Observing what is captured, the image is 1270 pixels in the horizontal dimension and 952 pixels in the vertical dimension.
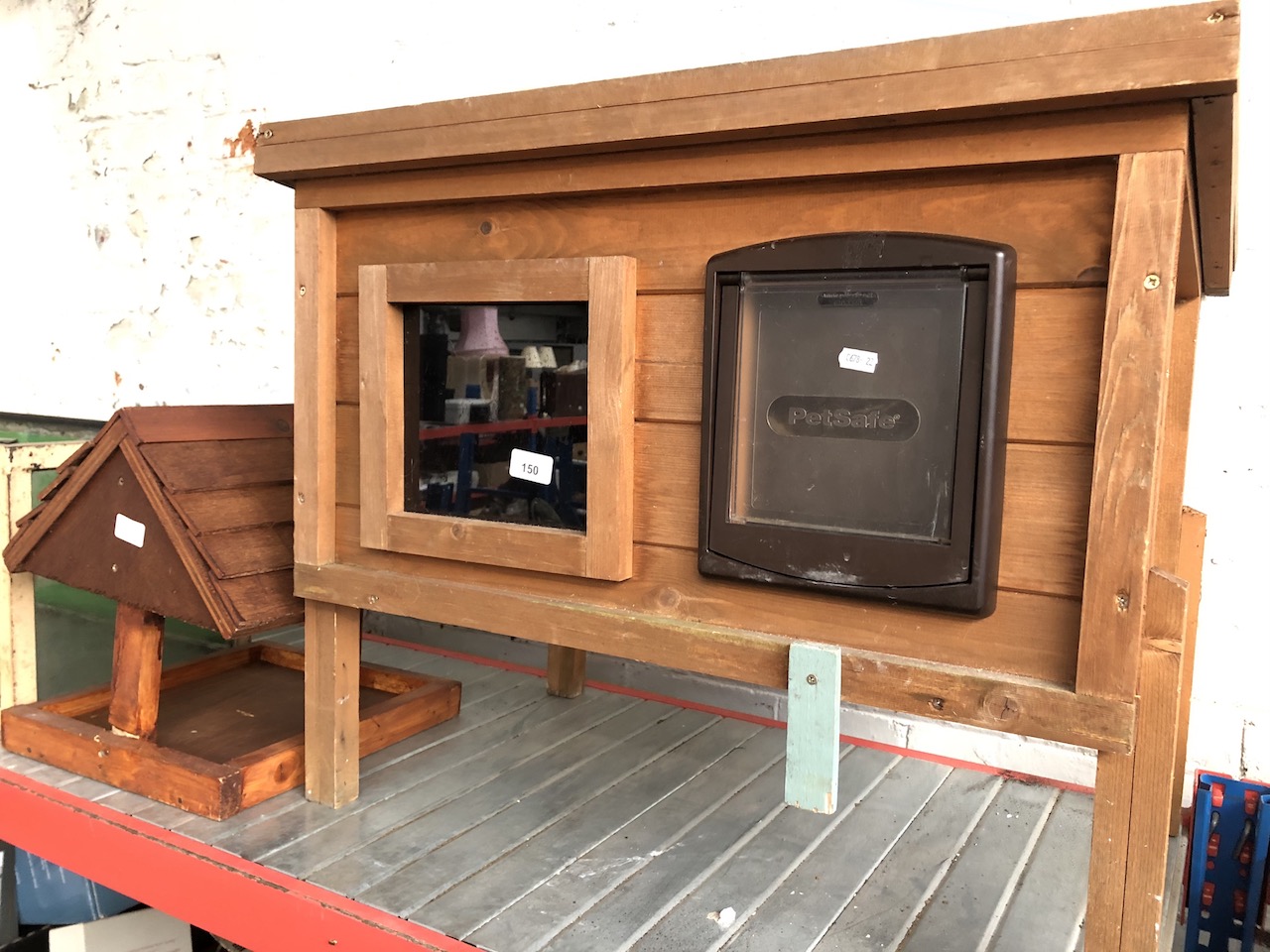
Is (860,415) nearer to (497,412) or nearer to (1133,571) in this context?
(1133,571)

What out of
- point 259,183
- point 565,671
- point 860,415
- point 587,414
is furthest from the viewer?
point 259,183

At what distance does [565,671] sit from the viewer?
1.84m

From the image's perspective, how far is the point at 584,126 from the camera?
3.27 ft

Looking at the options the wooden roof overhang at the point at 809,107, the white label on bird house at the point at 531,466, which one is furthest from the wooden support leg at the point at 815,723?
the wooden roof overhang at the point at 809,107

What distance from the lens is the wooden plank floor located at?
3.57 feet

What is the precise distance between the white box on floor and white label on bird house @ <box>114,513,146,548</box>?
94 centimetres

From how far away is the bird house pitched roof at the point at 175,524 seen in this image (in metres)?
1.28

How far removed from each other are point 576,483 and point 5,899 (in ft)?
5.68

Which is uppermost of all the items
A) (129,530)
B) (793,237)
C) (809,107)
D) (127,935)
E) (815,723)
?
(809,107)

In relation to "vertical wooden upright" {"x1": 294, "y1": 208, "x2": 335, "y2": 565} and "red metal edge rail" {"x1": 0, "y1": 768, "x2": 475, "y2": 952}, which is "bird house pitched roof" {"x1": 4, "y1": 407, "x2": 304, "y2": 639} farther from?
"red metal edge rail" {"x1": 0, "y1": 768, "x2": 475, "y2": 952}

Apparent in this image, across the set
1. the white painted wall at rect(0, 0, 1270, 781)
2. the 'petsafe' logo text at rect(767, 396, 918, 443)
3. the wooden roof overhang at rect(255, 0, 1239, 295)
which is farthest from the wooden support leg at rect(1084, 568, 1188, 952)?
the white painted wall at rect(0, 0, 1270, 781)

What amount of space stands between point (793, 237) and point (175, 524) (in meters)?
0.89

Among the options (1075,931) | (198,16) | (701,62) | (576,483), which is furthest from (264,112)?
(1075,931)

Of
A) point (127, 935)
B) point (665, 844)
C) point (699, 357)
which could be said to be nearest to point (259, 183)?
point (127, 935)
